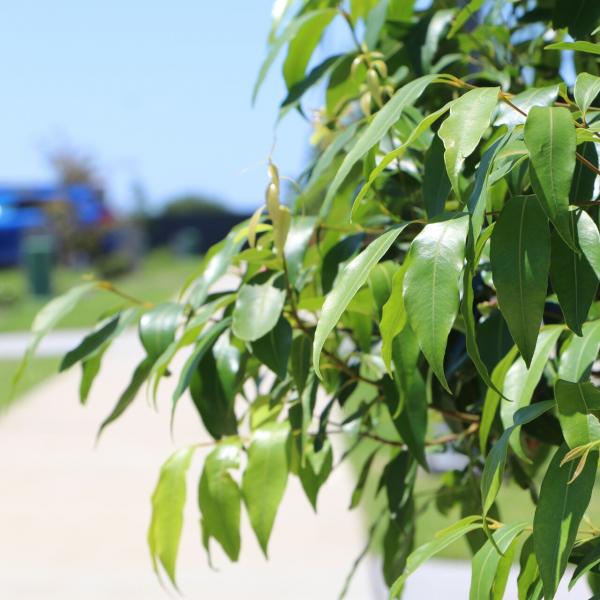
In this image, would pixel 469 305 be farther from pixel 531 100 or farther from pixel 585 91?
pixel 531 100

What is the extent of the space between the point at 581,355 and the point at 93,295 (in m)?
19.5

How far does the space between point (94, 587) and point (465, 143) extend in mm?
4135

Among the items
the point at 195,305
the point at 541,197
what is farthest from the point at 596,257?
the point at 195,305

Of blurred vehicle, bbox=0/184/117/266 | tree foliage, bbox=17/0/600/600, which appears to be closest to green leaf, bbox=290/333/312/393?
tree foliage, bbox=17/0/600/600

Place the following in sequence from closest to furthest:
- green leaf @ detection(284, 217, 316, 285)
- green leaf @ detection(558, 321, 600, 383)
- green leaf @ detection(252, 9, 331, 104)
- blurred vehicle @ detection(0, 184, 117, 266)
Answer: green leaf @ detection(558, 321, 600, 383) < green leaf @ detection(284, 217, 316, 285) < green leaf @ detection(252, 9, 331, 104) < blurred vehicle @ detection(0, 184, 117, 266)

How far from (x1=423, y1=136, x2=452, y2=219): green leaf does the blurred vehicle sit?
2972 cm

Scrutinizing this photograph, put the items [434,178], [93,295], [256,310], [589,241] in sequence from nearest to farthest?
[589,241] < [434,178] < [256,310] < [93,295]

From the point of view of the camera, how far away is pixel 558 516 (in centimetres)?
98

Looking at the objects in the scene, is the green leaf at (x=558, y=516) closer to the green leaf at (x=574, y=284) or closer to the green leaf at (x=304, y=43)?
the green leaf at (x=574, y=284)

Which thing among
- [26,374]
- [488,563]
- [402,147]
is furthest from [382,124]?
[26,374]

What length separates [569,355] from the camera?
1213mm

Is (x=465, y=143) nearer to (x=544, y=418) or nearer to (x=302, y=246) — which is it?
(x=302, y=246)

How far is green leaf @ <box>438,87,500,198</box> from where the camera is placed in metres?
0.90

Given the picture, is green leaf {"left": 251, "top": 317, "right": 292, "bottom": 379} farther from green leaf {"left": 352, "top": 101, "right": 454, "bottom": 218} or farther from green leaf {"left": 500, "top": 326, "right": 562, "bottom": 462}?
green leaf {"left": 352, "top": 101, "right": 454, "bottom": 218}
